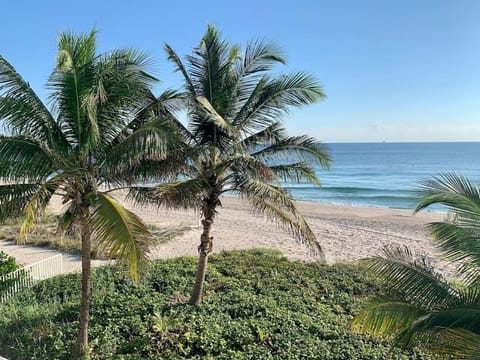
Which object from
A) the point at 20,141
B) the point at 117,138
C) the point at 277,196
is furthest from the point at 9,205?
the point at 277,196

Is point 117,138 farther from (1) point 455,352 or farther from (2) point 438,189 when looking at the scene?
(1) point 455,352

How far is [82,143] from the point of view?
5.42 metres

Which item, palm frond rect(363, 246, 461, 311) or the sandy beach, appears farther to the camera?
the sandy beach

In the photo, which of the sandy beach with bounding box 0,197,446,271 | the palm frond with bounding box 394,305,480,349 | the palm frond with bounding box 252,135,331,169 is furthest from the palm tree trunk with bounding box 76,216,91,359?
the sandy beach with bounding box 0,197,446,271

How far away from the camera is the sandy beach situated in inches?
592

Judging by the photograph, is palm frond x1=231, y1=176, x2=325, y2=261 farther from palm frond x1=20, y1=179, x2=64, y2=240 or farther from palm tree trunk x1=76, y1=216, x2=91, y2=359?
palm frond x1=20, y1=179, x2=64, y2=240

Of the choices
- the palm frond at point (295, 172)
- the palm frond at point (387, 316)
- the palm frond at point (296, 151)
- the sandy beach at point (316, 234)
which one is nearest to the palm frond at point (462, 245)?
the palm frond at point (387, 316)

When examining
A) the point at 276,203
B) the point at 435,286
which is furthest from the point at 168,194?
the point at 435,286

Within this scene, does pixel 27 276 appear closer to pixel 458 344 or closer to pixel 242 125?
pixel 242 125

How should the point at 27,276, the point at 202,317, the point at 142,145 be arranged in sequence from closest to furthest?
the point at 142,145
the point at 202,317
the point at 27,276

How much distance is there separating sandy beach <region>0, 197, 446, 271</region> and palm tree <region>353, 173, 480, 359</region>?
27.6 feet

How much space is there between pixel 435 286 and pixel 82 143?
511 cm

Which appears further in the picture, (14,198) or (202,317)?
(202,317)

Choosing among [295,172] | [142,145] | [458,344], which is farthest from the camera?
[295,172]
